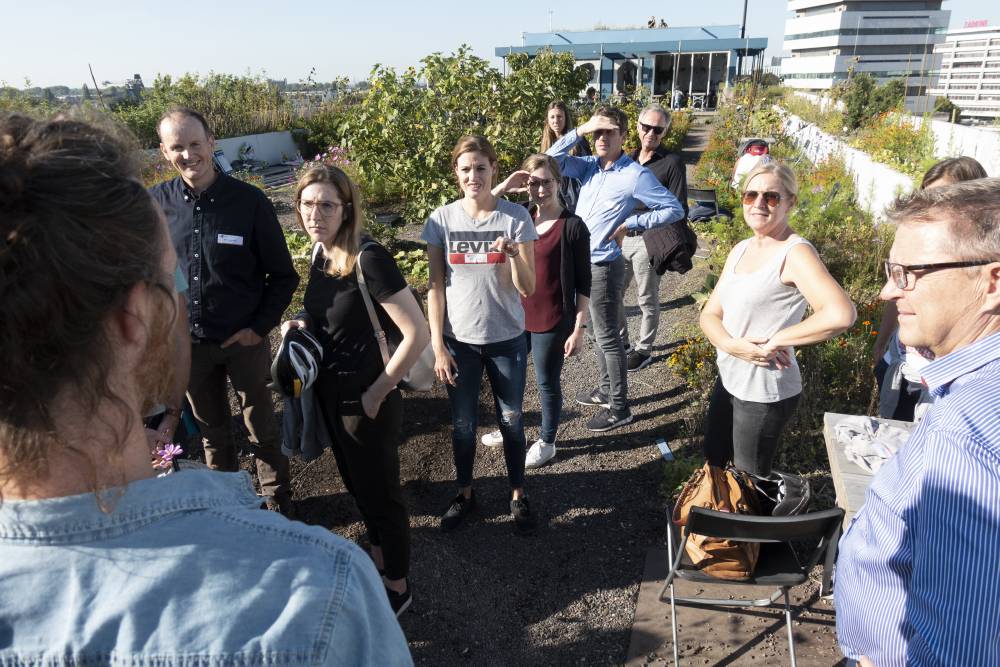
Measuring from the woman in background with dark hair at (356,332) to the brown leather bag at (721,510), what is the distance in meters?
1.27

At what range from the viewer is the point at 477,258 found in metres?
3.07

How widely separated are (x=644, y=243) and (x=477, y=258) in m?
2.09

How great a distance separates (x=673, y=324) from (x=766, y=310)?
332 centimetres

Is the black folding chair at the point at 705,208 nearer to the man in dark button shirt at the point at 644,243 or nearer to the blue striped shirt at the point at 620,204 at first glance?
the man in dark button shirt at the point at 644,243

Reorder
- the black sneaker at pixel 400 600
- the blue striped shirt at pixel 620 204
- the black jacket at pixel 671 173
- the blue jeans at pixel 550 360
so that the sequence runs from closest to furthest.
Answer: the black sneaker at pixel 400 600
the blue jeans at pixel 550 360
the blue striped shirt at pixel 620 204
the black jacket at pixel 671 173

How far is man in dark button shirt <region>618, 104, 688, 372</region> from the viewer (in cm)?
477

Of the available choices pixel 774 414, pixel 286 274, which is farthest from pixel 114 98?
pixel 774 414

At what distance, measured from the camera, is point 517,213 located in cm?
310

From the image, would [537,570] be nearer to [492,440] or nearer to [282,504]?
[492,440]

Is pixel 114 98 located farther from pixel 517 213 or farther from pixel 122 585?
pixel 122 585

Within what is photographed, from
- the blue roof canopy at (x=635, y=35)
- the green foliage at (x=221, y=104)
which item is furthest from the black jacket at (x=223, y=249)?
the blue roof canopy at (x=635, y=35)

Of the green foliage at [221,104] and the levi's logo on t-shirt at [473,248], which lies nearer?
the levi's logo on t-shirt at [473,248]

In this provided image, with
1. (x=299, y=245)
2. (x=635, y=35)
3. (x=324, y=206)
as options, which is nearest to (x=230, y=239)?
(x=324, y=206)

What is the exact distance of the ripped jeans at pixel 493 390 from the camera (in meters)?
3.14
